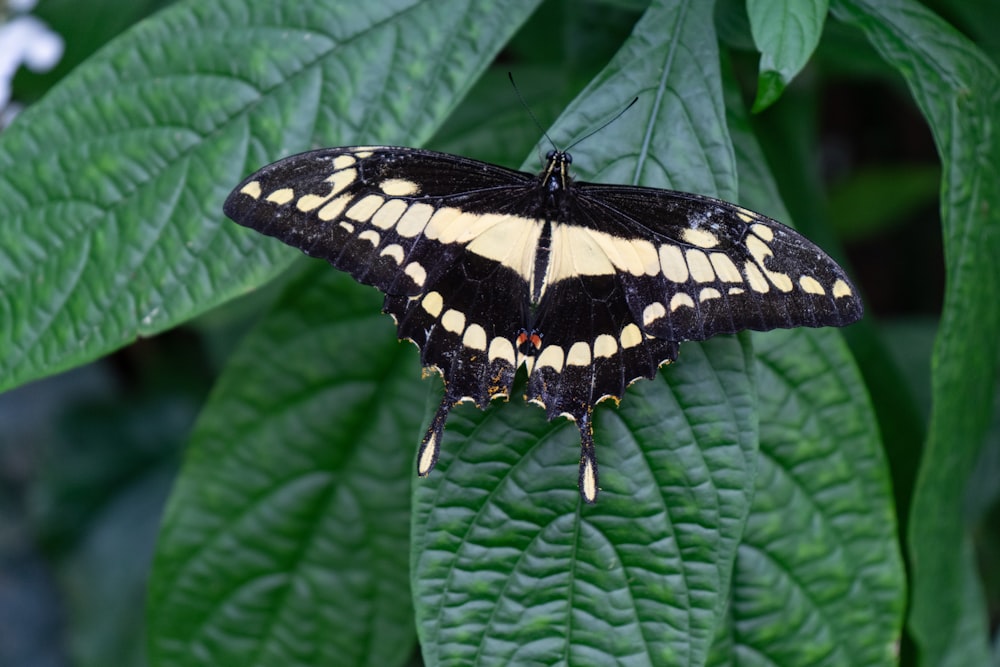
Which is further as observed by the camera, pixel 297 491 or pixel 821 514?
pixel 297 491

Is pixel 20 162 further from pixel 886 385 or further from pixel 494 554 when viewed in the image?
pixel 886 385

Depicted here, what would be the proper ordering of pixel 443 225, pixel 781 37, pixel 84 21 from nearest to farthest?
1. pixel 781 37
2. pixel 443 225
3. pixel 84 21

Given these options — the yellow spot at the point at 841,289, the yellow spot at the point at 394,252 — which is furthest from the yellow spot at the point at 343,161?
the yellow spot at the point at 841,289

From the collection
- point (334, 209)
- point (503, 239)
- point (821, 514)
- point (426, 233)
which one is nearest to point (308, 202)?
point (334, 209)

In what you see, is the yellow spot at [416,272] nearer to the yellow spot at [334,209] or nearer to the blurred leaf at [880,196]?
the yellow spot at [334,209]

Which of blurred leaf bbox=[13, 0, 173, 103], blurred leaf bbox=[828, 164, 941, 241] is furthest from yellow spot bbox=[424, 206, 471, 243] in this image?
blurred leaf bbox=[828, 164, 941, 241]

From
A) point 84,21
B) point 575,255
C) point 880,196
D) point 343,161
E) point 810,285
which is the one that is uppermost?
point 84,21

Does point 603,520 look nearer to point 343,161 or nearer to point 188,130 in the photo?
point 343,161
